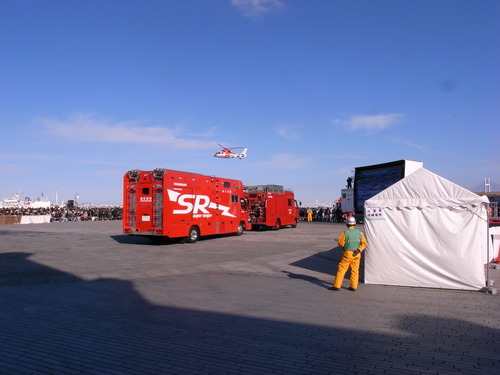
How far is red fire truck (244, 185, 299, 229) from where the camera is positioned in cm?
3041

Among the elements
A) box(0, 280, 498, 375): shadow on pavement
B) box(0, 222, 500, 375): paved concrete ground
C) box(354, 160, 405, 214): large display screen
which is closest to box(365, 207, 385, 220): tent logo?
box(0, 222, 500, 375): paved concrete ground

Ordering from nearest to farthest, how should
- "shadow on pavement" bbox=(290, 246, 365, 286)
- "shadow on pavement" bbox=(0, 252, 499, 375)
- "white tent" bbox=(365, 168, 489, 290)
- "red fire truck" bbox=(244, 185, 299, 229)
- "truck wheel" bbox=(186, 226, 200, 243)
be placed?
"shadow on pavement" bbox=(0, 252, 499, 375) < "white tent" bbox=(365, 168, 489, 290) < "shadow on pavement" bbox=(290, 246, 365, 286) < "truck wheel" bbox=(186, 226, 200, 243) < "red fire truck" bbox=(244, 185, 299, 229)

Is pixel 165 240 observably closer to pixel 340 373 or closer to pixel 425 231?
pixel 425 231

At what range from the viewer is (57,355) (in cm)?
518

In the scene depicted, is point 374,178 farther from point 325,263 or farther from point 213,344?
point 213,344

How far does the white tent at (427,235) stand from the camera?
909 centimetres

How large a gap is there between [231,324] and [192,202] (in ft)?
47.1

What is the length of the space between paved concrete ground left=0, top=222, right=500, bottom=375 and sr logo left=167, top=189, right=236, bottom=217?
748 centimetres

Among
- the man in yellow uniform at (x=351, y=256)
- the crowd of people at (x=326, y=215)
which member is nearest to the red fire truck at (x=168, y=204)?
the man in yellow uniform at (x=351, y=256)

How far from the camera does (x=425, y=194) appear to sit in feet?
31.9

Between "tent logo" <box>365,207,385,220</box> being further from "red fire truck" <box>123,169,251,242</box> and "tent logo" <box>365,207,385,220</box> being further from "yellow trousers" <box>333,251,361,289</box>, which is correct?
"red fire truck" <box>123,169,251,242</box>

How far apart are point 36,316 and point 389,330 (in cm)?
556

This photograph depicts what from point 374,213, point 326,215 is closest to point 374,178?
point 374,213

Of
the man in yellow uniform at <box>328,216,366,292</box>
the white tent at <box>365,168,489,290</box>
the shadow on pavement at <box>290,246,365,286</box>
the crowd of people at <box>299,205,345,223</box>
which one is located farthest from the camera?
the crowd of people at <box>299,205,345,223</box>
